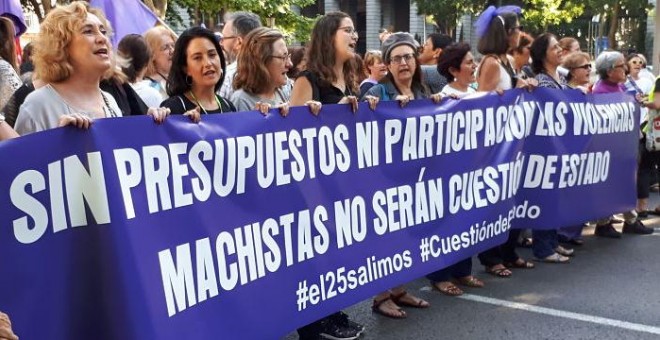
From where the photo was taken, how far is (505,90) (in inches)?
189

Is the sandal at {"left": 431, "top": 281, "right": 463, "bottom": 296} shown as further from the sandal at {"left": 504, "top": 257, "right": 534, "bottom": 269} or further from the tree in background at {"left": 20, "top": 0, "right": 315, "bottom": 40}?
the tree in background at {"left": 20, "top": 0, "right": 315, "bottom": 40}

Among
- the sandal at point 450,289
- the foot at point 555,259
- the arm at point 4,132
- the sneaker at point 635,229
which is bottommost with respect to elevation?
the sneaker at point 635,229

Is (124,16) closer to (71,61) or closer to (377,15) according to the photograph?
(71,61)

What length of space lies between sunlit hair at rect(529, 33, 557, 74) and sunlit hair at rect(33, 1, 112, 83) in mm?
3793

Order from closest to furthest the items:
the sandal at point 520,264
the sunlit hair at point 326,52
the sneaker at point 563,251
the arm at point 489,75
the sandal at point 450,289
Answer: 1. the sunlit hair at point 326,52
2. the sandal at point 450,289
3. the arm at point 489,75
4. the sandal at point 520,264
5. the sneaker at point 563,251

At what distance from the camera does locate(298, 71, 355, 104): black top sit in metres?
3.83

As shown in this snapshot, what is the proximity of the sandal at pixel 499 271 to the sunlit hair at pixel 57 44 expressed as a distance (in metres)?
3.52

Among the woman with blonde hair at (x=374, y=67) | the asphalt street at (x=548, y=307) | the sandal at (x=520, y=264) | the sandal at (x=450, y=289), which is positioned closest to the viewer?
the asphalt street at (x=548, y=307)

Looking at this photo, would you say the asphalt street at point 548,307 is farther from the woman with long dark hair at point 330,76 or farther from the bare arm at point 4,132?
the bare arm at point 4,132

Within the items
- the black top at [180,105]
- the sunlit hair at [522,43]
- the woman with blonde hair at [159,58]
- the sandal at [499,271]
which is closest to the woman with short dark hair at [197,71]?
the black top at [180,105]

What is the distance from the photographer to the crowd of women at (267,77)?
2.82 m

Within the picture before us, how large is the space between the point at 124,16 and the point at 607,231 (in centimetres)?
487

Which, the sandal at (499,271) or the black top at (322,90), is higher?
the black top at (322,90)

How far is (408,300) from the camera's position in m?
4.51
